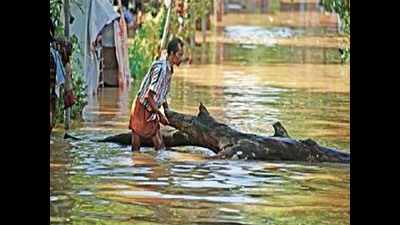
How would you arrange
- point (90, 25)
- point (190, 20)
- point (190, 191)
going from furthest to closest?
point (190, 20), point (90, 25), point (190, 191)

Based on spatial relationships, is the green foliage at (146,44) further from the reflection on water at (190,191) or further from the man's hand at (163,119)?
the reflection on water at (190,191)

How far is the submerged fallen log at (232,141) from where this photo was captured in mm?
4746

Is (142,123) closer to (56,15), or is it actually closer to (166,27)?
(166,27)

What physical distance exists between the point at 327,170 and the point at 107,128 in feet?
Answer: 3.29

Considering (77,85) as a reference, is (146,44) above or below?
above

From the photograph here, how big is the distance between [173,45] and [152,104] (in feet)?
1.04

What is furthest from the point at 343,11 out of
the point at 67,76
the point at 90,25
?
the point at 67,76

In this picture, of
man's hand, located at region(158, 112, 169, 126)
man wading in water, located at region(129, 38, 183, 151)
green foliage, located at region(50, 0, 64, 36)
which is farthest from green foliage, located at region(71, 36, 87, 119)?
man's hand, located at region(158, 112, 169, 126)

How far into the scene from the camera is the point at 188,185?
4.65m

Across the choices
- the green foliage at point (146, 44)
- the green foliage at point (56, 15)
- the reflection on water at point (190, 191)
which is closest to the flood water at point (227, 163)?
the reflection on water at point (190, 191)

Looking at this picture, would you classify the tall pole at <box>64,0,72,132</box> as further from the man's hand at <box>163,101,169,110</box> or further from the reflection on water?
the man's hand at <box>163,101,169,110</box>

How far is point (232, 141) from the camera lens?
480 cm

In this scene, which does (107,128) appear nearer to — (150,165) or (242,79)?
(150,165)
